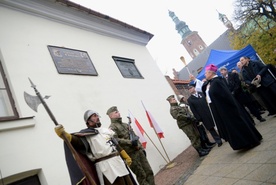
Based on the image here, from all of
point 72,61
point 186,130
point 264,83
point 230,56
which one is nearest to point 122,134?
point 186,130

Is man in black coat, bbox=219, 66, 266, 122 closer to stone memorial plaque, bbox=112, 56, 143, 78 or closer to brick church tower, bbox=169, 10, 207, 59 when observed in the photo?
stone memorial plaque, bbox=112, 56, 143, 78

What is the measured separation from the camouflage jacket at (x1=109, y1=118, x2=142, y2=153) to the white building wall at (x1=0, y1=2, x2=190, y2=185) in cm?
89

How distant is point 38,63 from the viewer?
4922 millimetres

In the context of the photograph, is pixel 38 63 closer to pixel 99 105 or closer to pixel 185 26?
pixel 99 105

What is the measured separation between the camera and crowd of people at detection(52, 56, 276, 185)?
9.37 ft

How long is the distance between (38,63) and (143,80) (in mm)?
4433

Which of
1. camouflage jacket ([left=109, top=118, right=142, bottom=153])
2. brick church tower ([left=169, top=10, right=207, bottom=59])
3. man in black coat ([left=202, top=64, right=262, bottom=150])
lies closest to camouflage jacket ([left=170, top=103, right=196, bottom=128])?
man in black coat ([left=202, top=64, right=262, bottom=150])

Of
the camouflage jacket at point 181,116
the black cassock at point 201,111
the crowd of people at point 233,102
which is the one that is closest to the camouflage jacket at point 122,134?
the camouflage jacket at point 181,116

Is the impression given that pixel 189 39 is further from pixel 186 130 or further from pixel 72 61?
pixel 72 61

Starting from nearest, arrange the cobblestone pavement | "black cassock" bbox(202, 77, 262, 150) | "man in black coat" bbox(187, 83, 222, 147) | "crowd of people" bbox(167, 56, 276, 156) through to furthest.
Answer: the cobblestone pavement → "black cassock" bbox(202, 77, 262, 150) → "crowd of people" bbox(167, 56, 276, 156) → "man in black coat" bbox(187, 83, 222, 147)

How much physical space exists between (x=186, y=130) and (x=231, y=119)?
1826 mm

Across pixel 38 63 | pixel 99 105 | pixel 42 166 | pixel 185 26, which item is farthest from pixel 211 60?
pixel 185 26

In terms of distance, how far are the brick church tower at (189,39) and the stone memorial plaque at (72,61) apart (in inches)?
2546

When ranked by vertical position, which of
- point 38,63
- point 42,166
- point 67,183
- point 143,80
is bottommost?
point 67,183
